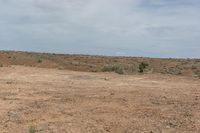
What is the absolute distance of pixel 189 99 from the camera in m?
16.5

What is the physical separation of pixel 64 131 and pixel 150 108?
3.55 metres

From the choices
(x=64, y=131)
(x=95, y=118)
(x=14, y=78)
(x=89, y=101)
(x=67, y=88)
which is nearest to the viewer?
(x=64, y=131)

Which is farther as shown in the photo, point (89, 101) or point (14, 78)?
point (14, 78)

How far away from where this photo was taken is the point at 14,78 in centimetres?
2408

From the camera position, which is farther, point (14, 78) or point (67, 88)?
point (14, 78)

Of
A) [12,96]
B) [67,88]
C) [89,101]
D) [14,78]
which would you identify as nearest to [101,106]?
[89,101]

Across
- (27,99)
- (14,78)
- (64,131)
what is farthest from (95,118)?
(14,78)

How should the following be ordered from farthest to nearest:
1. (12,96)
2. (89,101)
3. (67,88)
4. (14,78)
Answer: (14,78)
(67,88)
(12,96)
(89,101)

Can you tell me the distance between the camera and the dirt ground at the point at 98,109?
1205cm

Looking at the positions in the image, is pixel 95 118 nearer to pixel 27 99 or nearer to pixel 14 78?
pixel 27 99

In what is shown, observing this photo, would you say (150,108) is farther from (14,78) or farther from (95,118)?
(14,78)

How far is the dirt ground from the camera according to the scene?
12.1 m

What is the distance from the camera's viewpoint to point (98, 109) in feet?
46.5

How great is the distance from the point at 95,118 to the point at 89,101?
2.75m
